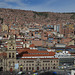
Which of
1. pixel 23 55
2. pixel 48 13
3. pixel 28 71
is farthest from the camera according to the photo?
pixel 48 13

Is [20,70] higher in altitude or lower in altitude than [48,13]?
lower

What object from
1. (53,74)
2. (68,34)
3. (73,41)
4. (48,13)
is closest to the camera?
(53,74)

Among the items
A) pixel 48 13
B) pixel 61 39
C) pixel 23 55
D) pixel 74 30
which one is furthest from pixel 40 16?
pixel 23 55

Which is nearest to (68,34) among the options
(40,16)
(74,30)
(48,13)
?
(74,30)

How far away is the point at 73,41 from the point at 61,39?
4933mm

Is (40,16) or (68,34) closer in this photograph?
(68,34)

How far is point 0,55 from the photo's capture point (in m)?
35.1

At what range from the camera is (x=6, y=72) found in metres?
31.6

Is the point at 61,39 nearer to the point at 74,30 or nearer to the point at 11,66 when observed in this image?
the point at 74,30

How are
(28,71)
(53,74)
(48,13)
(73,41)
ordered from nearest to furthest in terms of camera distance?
1. (53,74)
2. (28,71)
3. (73,41)
4. (48,13)

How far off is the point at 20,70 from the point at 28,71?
55.6 inches

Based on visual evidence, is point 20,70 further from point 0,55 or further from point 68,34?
point 68,34

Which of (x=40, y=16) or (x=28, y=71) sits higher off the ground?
(x=40, y=16)

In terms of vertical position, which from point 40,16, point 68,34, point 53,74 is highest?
point 40,16
